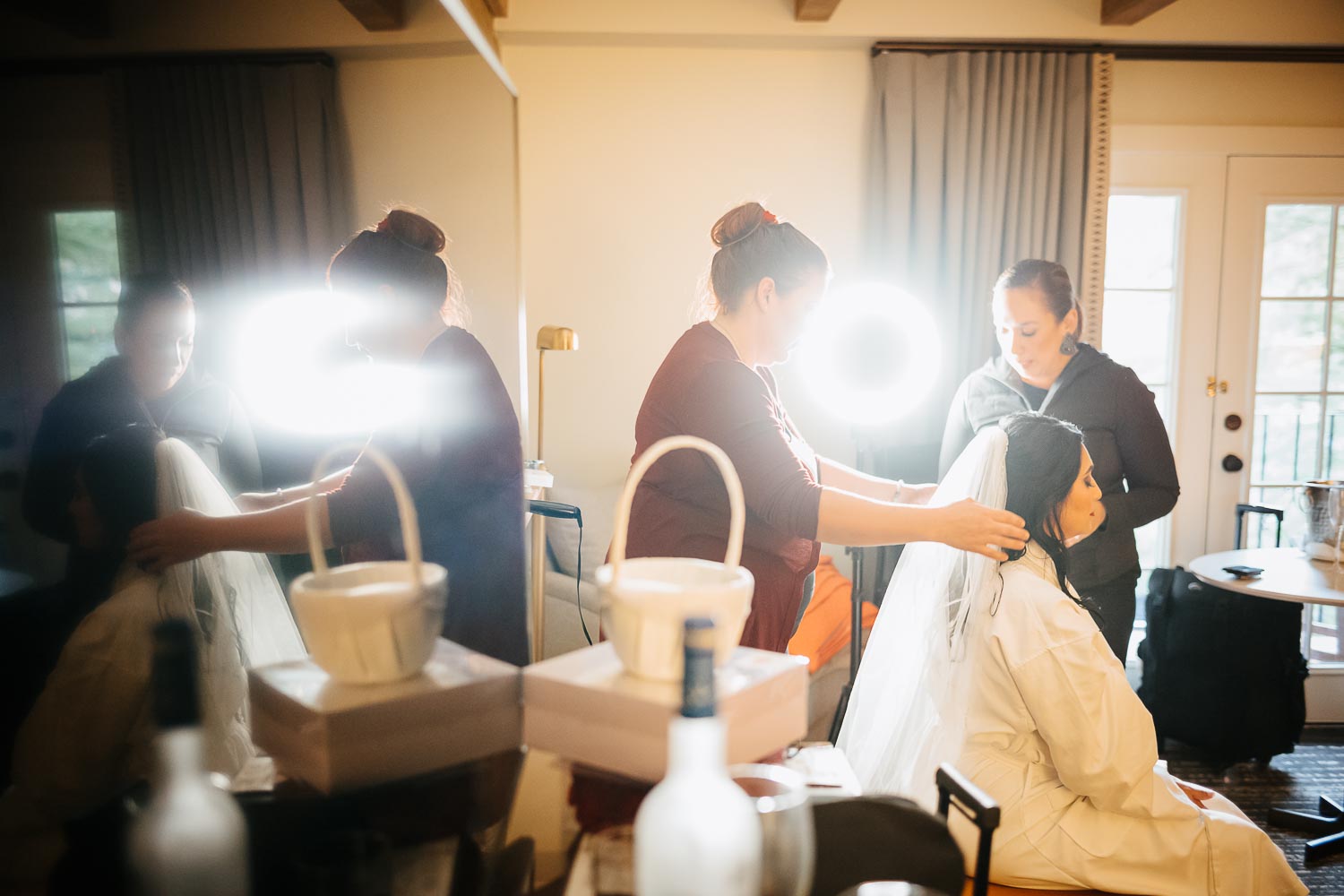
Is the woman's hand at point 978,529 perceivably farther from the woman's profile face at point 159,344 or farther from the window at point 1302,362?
the window at point 1302,362

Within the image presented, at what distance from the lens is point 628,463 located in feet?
9.94

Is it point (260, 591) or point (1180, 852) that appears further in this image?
point (1180, 852)

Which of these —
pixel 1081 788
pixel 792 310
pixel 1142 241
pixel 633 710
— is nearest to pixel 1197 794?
pixel 1081 788

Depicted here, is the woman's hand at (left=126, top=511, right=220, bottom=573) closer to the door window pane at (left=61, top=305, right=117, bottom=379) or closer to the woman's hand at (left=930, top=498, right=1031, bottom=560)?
the door window pane at (left=61, top=305, right=117, bottom=379)

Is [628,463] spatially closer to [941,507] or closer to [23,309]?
[941,507]

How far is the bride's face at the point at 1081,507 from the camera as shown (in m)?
1.54

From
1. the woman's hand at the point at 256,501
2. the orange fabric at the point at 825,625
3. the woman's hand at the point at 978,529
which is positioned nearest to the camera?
the woman's hand at the point at 256,501

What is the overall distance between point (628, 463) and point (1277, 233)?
2.60m

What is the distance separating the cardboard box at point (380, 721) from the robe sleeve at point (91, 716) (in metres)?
0.11

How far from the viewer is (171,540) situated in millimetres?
705

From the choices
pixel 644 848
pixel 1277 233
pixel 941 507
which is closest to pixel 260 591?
pixel 644 848

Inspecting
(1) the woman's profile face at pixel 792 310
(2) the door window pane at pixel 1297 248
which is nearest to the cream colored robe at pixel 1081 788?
(1) the woman's profile face at pixel 792 310

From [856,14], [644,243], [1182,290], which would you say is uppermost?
[856,14]

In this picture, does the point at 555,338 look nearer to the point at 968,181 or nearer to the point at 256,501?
the point at 256,501
